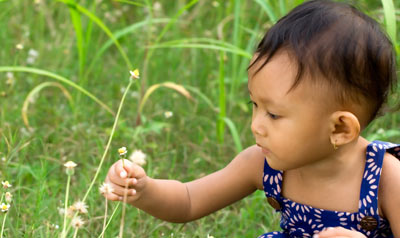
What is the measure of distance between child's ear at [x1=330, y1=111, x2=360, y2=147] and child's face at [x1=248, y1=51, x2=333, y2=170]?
1 centimetres

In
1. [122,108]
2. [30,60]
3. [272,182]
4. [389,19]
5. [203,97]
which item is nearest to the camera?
[272,182]

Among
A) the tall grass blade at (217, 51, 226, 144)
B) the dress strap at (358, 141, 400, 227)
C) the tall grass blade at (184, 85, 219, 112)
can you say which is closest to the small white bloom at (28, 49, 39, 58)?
the tall grass blade at (184, 85, 219, 112)

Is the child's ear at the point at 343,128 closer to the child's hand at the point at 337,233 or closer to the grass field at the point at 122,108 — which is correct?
the child's hand at the point at 337,233

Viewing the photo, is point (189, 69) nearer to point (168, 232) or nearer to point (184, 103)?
point (184, 103)

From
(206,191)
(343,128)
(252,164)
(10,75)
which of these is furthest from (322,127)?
(10,75)

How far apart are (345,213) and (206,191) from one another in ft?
1.20

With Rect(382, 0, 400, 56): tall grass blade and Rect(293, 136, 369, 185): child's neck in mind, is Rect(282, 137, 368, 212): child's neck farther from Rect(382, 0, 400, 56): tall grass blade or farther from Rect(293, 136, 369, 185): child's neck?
Rect(382, 0, 400, 56): tall grass blade

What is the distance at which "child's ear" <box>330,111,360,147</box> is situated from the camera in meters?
1.66

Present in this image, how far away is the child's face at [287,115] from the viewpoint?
1642 mm

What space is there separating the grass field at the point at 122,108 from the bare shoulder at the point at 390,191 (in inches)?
10.7

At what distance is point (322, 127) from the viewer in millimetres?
1679

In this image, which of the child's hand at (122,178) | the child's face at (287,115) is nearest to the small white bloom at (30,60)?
the child's hand at (122,178)

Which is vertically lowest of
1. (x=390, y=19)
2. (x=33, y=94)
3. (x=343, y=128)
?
(x=33, y=94)

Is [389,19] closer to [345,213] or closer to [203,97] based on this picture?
[345,213]
